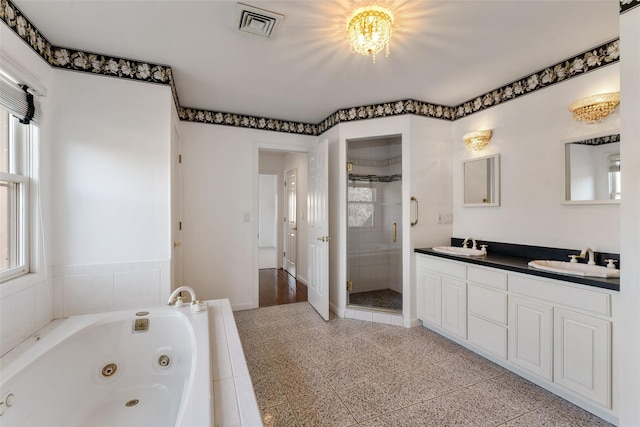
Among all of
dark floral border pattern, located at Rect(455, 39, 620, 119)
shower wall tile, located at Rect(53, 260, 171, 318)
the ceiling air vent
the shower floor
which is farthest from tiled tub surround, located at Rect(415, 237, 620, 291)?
shower wall tile, located at Rect(53, 260, 171, 318)

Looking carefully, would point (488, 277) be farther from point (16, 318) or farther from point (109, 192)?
point (16, 318)

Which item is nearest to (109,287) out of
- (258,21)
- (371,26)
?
(258,21)

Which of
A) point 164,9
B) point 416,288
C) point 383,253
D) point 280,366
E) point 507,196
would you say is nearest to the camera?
point 164,9

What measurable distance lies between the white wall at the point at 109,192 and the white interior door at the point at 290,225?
281 centimetres

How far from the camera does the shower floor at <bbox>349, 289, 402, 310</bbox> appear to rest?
3.17 meters

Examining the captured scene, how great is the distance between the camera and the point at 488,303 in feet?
7.35

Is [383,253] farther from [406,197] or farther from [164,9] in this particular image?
[164,9]

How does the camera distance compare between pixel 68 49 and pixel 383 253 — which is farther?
pixel 383 253

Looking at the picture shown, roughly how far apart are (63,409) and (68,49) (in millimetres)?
2360

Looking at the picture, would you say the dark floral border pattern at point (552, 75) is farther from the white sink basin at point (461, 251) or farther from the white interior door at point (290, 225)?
the white interior door at point (290, 225)

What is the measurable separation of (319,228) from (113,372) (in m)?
2.21

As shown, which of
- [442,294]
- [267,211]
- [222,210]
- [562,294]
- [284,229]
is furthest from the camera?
[267,211]

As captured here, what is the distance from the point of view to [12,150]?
1696mm

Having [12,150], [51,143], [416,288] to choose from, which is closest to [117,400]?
[12,150]
